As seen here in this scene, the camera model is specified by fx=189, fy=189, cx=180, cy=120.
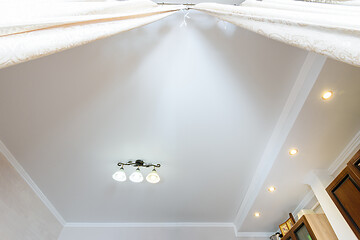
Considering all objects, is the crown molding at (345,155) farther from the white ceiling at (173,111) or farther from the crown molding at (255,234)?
the crown molding at (255,234)

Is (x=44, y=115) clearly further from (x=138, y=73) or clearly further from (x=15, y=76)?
(x=138, y=73)

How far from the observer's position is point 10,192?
2.17m

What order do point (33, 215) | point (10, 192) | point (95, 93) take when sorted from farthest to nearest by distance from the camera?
point (33, 215)
point (10, 192)
point (95, 93)

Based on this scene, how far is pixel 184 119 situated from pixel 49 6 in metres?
1.26

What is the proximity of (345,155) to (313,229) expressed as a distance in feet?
2.55

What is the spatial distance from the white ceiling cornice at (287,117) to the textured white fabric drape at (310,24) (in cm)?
57

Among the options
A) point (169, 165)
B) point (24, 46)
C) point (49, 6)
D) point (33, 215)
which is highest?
point (169, 165)

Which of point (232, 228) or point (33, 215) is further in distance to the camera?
point (232, 228)

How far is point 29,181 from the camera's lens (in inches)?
93.2

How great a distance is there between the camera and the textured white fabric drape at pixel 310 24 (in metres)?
0.62

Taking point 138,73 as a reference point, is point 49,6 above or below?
below

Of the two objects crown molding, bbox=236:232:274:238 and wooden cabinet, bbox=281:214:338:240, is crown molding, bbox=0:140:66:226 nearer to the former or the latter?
crown molding, bbox=236:232:274:238

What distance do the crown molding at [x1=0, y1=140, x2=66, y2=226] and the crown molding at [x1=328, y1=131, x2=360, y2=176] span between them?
134 inches

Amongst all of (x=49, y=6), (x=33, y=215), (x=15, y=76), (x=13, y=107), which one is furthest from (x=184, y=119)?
(x=33, y=215)
